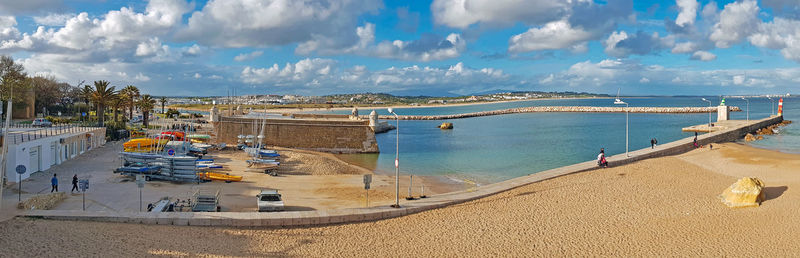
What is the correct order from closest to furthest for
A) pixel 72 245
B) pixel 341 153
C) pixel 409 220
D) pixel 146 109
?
pixel 72 245 → pixel 409 220 → pixel 341 153 → pixel 146 109

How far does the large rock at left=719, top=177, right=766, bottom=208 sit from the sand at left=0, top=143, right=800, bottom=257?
0.29 m

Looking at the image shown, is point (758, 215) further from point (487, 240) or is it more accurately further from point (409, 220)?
point (409, 220)

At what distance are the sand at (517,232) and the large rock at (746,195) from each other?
0.96ft

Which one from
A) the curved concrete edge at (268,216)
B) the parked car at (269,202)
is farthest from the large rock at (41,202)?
the parked car at (269,202)

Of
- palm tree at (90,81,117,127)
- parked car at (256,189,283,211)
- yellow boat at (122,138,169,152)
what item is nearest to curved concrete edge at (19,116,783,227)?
parked car at (256,189,283,211)

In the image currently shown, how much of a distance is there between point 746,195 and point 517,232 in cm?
865

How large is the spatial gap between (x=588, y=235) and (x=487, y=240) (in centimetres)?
310

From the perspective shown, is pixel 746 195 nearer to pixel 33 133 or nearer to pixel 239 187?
pixel 239 187

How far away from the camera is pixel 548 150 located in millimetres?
42594

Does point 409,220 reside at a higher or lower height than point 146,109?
lower

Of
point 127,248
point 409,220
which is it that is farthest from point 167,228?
point 409,220

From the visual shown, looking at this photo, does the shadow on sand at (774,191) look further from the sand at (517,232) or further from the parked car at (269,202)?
the parked car at (269,202)

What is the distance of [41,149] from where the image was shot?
24172 mm

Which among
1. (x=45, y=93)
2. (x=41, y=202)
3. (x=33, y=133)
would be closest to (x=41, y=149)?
(x=33, y=133)
